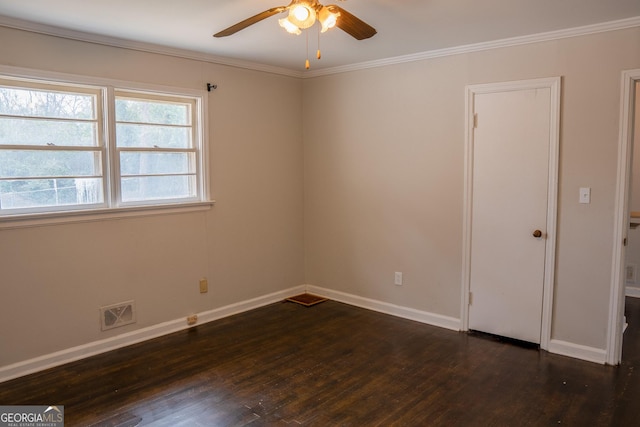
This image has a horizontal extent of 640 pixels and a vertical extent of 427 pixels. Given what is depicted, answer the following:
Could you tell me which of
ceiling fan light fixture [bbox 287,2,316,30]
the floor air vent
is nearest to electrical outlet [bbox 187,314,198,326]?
the floor air vent

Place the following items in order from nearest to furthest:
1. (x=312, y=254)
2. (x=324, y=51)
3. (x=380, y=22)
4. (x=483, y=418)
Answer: (x=483, y=418)
(x=380, y=22)
(x=324, y=51)
(x=312, y=254)

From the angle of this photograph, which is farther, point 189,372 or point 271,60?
Result: point 271,60

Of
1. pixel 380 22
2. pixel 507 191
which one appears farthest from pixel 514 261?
pixel 380 22

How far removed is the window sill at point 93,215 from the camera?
314 cm

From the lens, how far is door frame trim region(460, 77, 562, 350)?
11.3 ft

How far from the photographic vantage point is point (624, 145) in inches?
125

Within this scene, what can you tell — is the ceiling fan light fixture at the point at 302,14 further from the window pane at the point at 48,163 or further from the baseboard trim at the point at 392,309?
the baseboard trim at the point at 392,309

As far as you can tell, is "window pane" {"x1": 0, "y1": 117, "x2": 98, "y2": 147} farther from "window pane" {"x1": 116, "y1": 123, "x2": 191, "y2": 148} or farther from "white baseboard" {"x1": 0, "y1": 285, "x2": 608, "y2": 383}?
"white baseboard" {"x1": 0, "y1": 285, "x2": 608, "y2": 383}

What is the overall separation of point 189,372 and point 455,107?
2924mm

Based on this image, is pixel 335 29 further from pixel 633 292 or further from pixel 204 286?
pixel 633 292

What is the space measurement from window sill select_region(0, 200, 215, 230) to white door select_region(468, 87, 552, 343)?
7.74 ft

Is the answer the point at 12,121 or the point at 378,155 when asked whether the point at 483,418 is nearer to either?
the point at 378,155

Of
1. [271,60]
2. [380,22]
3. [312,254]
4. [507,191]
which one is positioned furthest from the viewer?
[312,254]

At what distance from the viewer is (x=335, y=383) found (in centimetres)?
309
